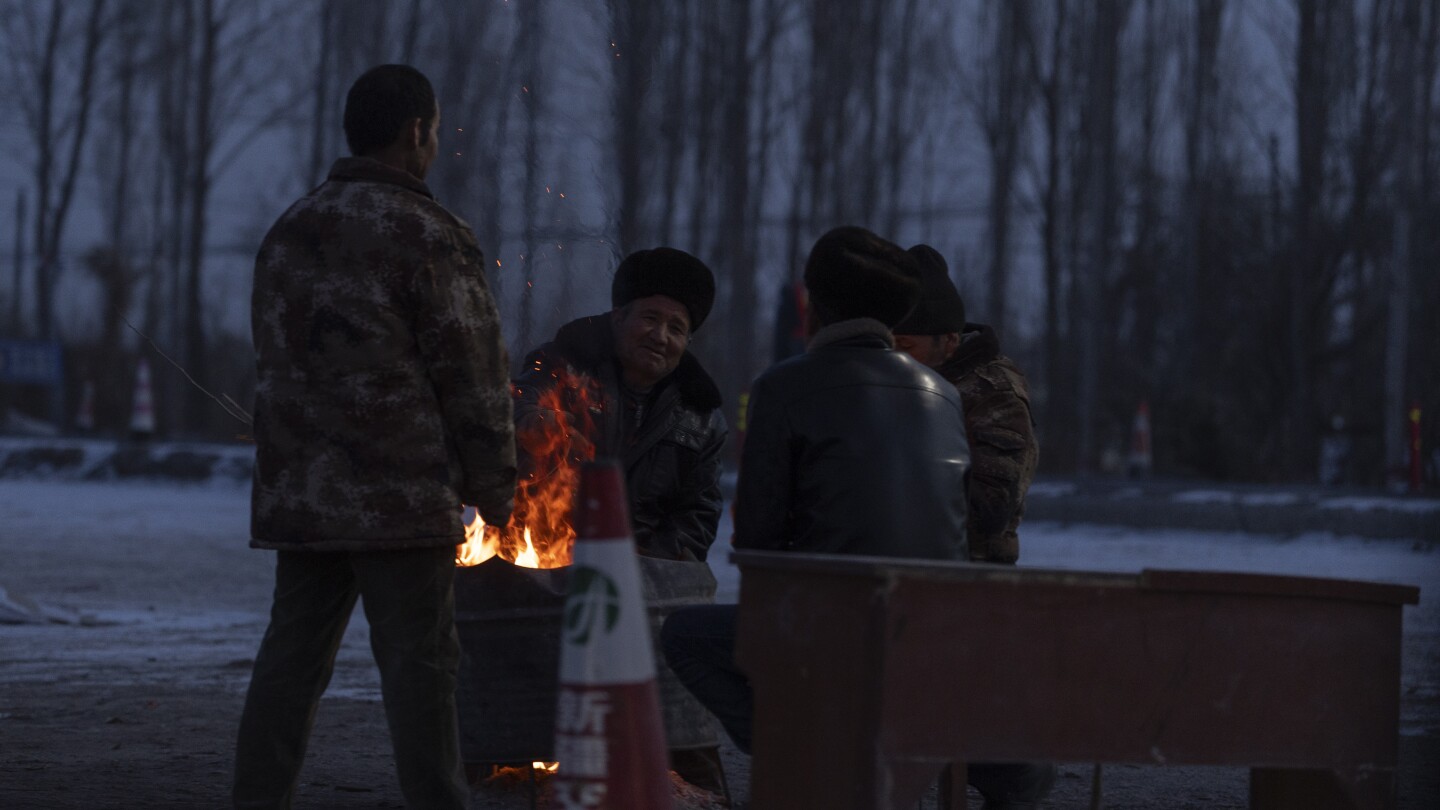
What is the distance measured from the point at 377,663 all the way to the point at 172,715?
10.1 ft

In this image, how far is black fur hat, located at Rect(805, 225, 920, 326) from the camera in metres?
4.22

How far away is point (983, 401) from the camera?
4.84 metres

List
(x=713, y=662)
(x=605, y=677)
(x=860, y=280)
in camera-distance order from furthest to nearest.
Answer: (x=713, y=662)
(x=860, y=280)
(x=605, y=677)

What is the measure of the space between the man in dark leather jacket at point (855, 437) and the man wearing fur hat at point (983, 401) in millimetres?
485

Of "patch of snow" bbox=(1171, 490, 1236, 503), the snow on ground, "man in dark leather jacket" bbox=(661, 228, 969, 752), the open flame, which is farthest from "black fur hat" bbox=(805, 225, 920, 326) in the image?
"patch of snow" bbox=(1171, 490, 1236, 503)

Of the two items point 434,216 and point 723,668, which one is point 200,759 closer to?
point 723,668

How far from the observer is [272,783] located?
4094 mm

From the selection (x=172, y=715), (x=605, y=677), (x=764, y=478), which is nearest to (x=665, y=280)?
(x=764, y=478)

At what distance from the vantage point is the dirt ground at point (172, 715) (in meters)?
5.28

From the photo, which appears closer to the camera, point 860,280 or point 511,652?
point 860,280

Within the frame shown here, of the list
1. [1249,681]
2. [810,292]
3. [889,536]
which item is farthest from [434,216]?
[1249,681]

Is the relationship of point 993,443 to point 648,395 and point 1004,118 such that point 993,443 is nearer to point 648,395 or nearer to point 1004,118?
point 648,395

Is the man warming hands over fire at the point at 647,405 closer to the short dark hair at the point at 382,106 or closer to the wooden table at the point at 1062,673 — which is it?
the short dark hair at the point at 382,106

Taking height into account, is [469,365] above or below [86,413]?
above
